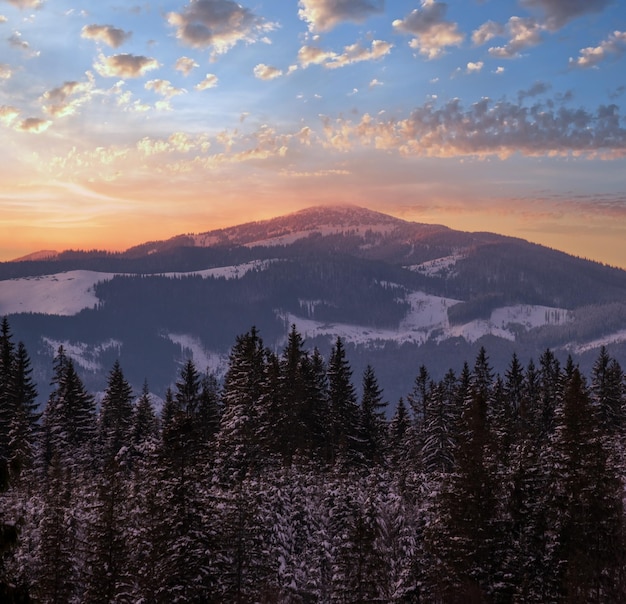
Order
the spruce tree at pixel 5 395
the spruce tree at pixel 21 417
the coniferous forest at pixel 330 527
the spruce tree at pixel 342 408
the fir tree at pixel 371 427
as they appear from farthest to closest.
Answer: the fir tree at pixel 371 427
the spruce tree at pixel 342 408
the spruce tree at pixel 5 395
the spruce tree at pixel 21 417
the coniferous forest at pixel 330 527

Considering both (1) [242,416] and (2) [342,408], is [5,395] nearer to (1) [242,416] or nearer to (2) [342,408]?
(1) [242,416]

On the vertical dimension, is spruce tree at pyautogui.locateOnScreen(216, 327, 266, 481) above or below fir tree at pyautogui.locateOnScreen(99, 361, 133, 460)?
above

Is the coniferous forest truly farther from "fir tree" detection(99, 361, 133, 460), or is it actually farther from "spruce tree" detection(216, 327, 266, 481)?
"fir tree" detection(99, 361, 133, 460)

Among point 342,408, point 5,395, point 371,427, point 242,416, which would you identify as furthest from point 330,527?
point 5,395

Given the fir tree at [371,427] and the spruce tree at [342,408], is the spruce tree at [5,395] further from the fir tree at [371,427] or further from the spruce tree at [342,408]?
the fir tree at [371,427]

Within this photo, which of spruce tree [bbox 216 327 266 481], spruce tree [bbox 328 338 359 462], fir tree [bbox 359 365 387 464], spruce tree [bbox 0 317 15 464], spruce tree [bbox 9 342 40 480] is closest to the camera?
spruce tree [bbox 216 327 266 481]

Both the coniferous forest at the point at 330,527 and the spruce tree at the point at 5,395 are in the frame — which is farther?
the spruce tree at the point at 5,395

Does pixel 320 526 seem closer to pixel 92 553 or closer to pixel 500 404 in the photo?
pixel 92 553

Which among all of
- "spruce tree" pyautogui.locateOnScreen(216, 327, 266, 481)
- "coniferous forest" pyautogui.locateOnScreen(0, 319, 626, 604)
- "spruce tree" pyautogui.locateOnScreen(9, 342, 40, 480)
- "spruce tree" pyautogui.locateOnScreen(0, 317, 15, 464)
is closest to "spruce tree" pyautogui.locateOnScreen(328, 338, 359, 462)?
"spruce tree" pyautogui.locateOnScreen(216, 327, 266, 481)

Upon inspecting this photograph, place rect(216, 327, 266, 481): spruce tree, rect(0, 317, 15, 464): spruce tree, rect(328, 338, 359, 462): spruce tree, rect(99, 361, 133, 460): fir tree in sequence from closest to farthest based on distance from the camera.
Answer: rect(216, 327, 266, 481): spruce tree, rect(0, 317, 15, 464): spruce tree, rect(328, 338, 359, 462): spruce tree, rect(99, 361, 133, 460): fir tree

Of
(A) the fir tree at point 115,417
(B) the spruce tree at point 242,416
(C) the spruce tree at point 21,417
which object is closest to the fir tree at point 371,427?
(B) the spruce tree at point 242,416

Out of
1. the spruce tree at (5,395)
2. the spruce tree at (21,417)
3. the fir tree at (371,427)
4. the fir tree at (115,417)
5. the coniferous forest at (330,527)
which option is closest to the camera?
the coniferous forest at (330,527)

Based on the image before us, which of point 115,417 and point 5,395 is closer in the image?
point 5,395

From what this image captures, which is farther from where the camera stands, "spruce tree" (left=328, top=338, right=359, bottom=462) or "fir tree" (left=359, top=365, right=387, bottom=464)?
"fir tree" (left=359, top=365, right=387, bottom=464)
